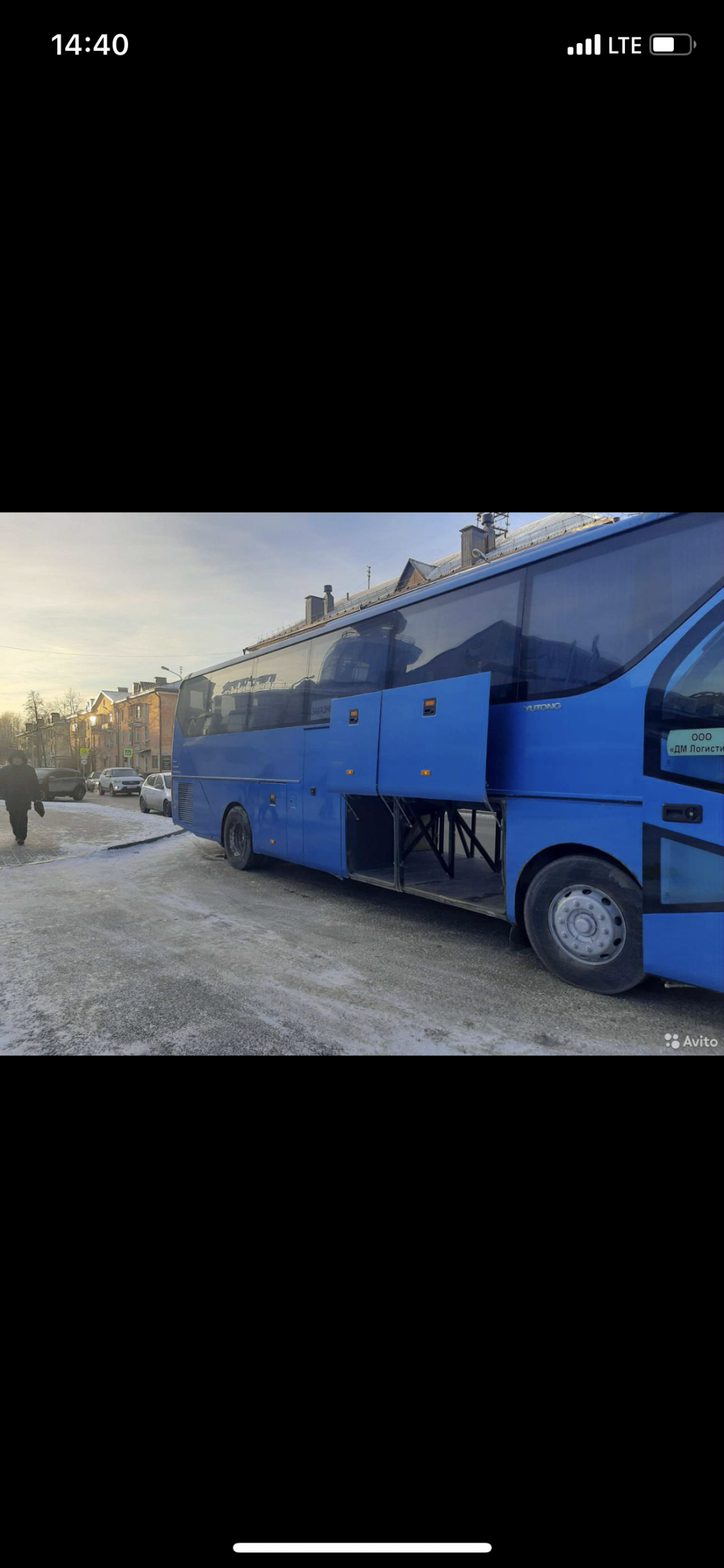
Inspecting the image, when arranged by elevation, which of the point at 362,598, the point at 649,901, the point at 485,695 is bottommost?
the point at 649,901

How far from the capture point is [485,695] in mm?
4414

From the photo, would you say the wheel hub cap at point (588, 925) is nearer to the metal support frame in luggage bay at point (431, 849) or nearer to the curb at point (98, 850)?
the metal support frame in luggage bay at point (431, 849)

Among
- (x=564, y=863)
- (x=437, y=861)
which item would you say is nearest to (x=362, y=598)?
(x=437, y=861)

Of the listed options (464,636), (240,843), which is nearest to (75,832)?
(240,843)

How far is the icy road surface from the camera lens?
3273mm

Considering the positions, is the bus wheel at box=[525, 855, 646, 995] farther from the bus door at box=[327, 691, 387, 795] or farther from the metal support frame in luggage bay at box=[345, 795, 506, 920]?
the bus door at box=[327, 691, 387, 795]

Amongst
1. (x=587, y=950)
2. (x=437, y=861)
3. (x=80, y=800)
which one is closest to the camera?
(x=587, y=950)

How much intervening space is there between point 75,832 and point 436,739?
11.1 metres

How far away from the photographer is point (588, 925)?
13.2ft

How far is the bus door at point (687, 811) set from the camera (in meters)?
3.19

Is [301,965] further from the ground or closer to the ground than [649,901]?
closer to the ground

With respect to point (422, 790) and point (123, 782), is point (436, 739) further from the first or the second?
point (123, 782)
